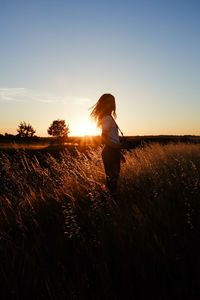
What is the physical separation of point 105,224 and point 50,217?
932 mm

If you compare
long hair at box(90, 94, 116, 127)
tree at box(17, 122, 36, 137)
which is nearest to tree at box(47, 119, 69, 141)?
tree at box(17, 122, 36, 137)

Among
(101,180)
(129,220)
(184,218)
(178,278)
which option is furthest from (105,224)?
(101,180)

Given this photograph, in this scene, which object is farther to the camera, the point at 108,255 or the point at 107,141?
the point at 107,141

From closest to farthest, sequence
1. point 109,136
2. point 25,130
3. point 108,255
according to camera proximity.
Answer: point 108,255 < point 109,136 < point 25,130

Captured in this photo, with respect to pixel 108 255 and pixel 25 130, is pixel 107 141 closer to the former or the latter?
pixel 108 255

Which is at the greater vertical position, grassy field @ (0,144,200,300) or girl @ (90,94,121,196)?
girl @ (90,94,121,196)

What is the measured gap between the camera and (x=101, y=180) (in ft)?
24.1

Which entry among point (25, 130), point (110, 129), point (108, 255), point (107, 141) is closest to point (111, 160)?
point (107, 141)

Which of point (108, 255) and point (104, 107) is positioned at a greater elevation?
point (104, 107)

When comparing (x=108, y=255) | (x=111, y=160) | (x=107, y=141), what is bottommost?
(x=108, y=255)

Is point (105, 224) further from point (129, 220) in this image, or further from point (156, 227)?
point (156, 227)

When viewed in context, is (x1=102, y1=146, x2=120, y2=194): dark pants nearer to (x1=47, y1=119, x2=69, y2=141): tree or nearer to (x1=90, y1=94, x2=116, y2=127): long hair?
(x1=90, y1=94, x2=116, y2=127): long hair

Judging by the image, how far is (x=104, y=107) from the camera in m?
6.72

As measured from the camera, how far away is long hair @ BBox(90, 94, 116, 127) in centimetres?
672
